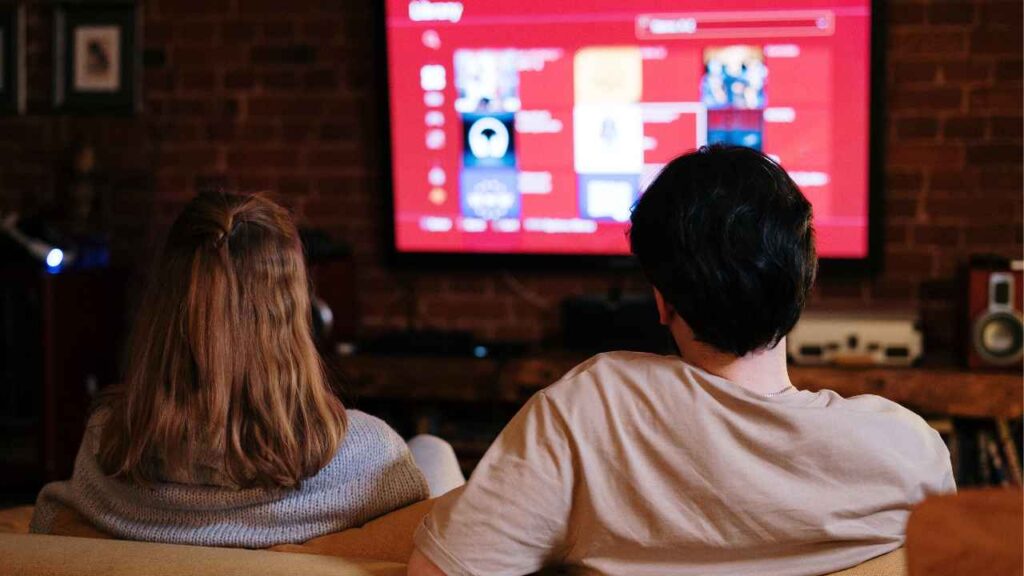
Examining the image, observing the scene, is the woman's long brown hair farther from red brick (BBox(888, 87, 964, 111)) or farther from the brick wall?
red brick (BBox(888, 87, 964, 111))

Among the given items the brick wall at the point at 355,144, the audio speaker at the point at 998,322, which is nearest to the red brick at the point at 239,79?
the brick wall at the point at 355,144

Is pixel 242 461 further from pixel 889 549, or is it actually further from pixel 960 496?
pixel 960 496

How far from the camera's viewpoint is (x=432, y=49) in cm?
409

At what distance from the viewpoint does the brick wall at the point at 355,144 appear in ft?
12.7

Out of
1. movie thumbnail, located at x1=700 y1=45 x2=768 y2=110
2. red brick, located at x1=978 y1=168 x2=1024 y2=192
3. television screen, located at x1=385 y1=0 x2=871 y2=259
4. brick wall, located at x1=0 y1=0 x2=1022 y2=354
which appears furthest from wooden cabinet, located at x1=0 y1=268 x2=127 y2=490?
red brick, located at x1=978 y1=168 x2=1024 y2=192

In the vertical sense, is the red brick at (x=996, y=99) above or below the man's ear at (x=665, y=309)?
above

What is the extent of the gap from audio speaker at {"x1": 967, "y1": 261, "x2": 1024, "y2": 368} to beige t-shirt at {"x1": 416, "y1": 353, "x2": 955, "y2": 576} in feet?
8.04

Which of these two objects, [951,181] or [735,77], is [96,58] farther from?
[951,181]

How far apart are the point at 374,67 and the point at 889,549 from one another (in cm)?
319

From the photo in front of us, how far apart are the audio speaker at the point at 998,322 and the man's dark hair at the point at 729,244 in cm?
249

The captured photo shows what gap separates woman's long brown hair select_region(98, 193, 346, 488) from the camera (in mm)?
1525

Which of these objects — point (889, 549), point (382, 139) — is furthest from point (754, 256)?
point (382, 139)

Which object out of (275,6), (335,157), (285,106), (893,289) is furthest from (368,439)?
(275,6)

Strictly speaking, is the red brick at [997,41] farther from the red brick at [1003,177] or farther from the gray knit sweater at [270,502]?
the gray knit sweater at [270,502]
